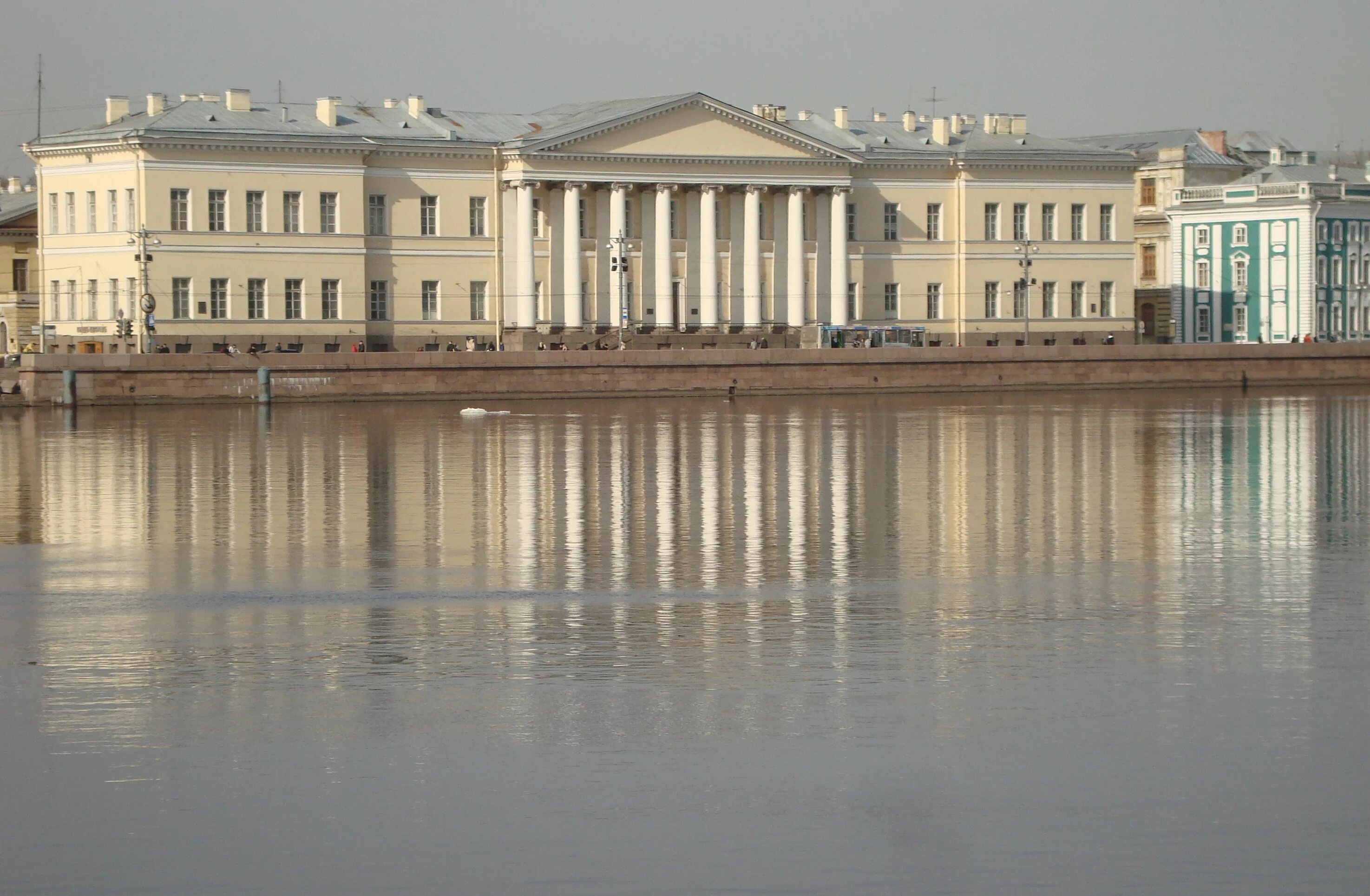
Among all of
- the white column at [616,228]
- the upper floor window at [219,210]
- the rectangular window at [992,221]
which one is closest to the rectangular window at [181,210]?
the upper floor window at [219,210]

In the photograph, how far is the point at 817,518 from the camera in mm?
23656

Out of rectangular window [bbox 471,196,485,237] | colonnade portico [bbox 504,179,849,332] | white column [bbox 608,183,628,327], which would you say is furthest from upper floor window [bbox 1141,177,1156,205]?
rectangular window [bbox 471,196,485,237]

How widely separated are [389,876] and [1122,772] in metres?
3.82

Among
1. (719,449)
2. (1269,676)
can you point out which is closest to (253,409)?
(719,449)

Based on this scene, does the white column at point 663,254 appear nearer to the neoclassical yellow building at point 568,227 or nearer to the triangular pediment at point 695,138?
the neoclassical yellow building at point 568,227

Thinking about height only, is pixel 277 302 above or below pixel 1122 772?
above

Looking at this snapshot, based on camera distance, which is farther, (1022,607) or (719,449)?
(719,449)

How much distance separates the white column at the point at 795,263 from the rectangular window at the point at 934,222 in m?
5.88

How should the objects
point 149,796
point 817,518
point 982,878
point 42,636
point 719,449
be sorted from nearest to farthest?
point 982,878, point 149,796, point 42,636, point 817,518, point 719,449

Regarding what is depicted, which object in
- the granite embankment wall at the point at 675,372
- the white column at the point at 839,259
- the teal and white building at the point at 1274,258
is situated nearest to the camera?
the granite embankment wall at the point at 675,372

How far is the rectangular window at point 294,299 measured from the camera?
72.8 meters

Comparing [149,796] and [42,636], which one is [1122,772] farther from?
[42,636]

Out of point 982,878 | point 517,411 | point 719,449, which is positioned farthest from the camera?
point 517,411

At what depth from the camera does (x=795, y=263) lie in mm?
79750
